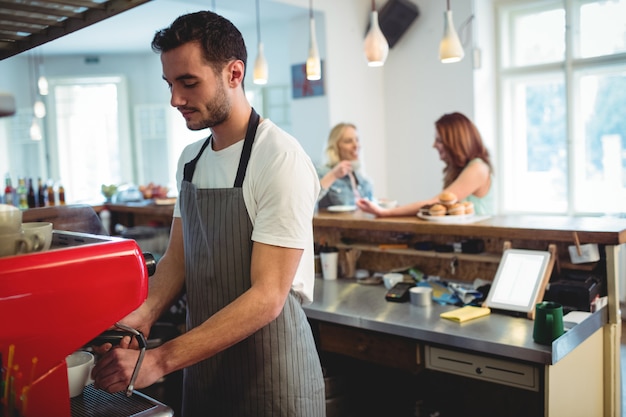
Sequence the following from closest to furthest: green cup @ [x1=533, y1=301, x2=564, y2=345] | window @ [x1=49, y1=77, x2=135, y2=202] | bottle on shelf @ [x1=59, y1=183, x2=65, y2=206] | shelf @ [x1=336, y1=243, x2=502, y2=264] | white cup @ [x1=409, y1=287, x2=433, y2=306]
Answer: green cup @ [x1=533, y1=301, x2=564, y2=345] → white cup @ [x1=409, y1=287, x2=433, y2=306] → shelf @ [x1=336, y1=243, x2=502, y2=264] → bottle on shelf @ [x1=59, y1=183, x2=65, y2=206] → window @ [x1=49, y1=77, x2=135, y2=202]

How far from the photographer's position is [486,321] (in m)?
2.30

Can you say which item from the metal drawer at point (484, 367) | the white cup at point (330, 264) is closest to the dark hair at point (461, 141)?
the white cup at point (330, 264)

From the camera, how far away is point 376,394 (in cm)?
299

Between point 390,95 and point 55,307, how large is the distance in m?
5.71

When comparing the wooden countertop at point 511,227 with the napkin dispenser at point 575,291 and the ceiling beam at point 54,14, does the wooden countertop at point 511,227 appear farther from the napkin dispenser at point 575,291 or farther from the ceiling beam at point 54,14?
the ceiling beam at point 54,14

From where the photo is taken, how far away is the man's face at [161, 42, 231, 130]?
4.52ft

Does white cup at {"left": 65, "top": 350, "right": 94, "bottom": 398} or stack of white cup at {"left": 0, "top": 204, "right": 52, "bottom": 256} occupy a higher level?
stack of white cup at {"left": 0, "top": 204, "right": 52, "bottom": 256}

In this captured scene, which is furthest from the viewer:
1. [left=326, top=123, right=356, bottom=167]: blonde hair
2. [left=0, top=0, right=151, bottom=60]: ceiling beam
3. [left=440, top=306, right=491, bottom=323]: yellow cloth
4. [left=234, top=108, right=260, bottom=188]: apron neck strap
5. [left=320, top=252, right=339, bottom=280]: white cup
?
[left=326, top=123, right=356, bottom=167]: blonde hair

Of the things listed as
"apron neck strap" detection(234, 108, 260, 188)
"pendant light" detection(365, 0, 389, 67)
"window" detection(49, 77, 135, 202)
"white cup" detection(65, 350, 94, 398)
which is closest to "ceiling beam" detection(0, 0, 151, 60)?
"apron neck strap" detection(234, 108, 260, 188)

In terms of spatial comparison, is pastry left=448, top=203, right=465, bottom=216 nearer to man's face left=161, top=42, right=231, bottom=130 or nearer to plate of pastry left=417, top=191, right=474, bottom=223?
plate of pastry left=417, top=191, right=474, bottom=223

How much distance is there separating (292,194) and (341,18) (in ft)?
15.8

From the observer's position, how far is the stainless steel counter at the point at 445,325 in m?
2.03

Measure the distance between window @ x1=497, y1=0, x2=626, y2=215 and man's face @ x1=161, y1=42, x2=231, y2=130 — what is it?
4.88m

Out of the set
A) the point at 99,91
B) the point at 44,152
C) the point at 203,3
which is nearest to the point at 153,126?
the point at 99,91
